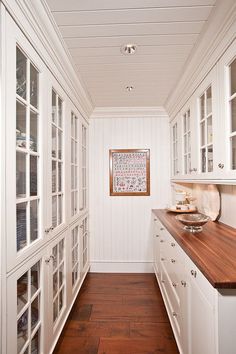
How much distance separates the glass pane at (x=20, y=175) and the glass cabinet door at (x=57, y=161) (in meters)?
0.44

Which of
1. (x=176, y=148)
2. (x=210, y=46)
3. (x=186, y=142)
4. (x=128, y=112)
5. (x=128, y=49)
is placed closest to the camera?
(x=210, y=46)

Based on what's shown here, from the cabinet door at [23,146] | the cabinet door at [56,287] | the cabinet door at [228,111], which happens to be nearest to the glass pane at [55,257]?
the cabinet door at [56,287]

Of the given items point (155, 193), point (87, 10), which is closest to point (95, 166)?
point (155, 193)

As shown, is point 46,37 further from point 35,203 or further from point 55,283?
point 55,283

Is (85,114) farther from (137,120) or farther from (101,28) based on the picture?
(101,28)

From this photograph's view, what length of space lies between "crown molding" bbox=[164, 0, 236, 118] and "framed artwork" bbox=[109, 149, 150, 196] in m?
1.08

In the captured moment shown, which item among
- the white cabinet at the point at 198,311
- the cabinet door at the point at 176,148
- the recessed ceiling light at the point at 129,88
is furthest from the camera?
the cabinet door at the point at 176,148

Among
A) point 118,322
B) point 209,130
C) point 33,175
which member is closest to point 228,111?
point 209,130

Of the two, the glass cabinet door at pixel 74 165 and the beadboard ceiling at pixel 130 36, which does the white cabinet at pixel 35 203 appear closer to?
the glass cabinet door at pixel 74 165

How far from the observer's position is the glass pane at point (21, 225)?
1.15 m

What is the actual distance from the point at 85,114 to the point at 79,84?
2.13 ft

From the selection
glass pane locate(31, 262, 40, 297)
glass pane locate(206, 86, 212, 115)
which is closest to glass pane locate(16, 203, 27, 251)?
glass pane locate(31, 262, 40, 297)

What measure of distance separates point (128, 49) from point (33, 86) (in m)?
0.82

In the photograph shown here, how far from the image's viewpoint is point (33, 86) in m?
1.36
